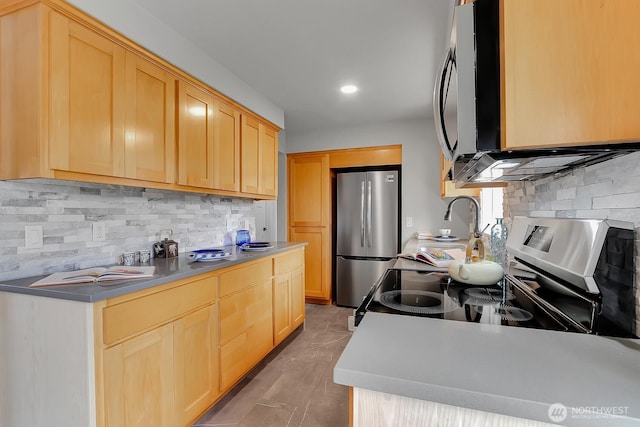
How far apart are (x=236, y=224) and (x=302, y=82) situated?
1.50 metres

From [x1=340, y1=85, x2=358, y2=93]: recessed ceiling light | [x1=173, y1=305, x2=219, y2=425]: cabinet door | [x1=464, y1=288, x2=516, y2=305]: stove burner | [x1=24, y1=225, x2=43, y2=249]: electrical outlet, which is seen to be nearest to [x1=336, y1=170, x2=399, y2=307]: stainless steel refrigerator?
[x1=340, y1=85, x2=358, y2=93]: recessed ceiling light

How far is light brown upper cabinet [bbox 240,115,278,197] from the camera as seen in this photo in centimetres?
268

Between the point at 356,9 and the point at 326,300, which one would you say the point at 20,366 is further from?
the point at 326,300

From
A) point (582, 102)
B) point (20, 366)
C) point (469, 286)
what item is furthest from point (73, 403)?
point (582, 102)

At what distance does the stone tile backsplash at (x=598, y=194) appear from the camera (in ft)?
2.45

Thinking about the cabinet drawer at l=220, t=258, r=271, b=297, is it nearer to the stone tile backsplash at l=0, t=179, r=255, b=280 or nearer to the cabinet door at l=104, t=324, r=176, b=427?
the cabinet door at l=104, t=324, r=176, b=427

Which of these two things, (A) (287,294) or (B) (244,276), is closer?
(B) (244,276)

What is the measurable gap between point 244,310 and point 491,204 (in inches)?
97.3

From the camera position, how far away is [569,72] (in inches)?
24.9

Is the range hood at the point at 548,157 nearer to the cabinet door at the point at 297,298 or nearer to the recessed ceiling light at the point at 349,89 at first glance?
the recessed ceiling light at the point at 349,89

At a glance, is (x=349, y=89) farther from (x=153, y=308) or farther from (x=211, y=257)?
(x=153, y=308)

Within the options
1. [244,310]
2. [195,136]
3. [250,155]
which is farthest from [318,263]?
[195,136]

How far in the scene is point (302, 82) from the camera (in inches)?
104

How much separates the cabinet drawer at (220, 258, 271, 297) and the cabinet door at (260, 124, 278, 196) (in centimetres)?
86
